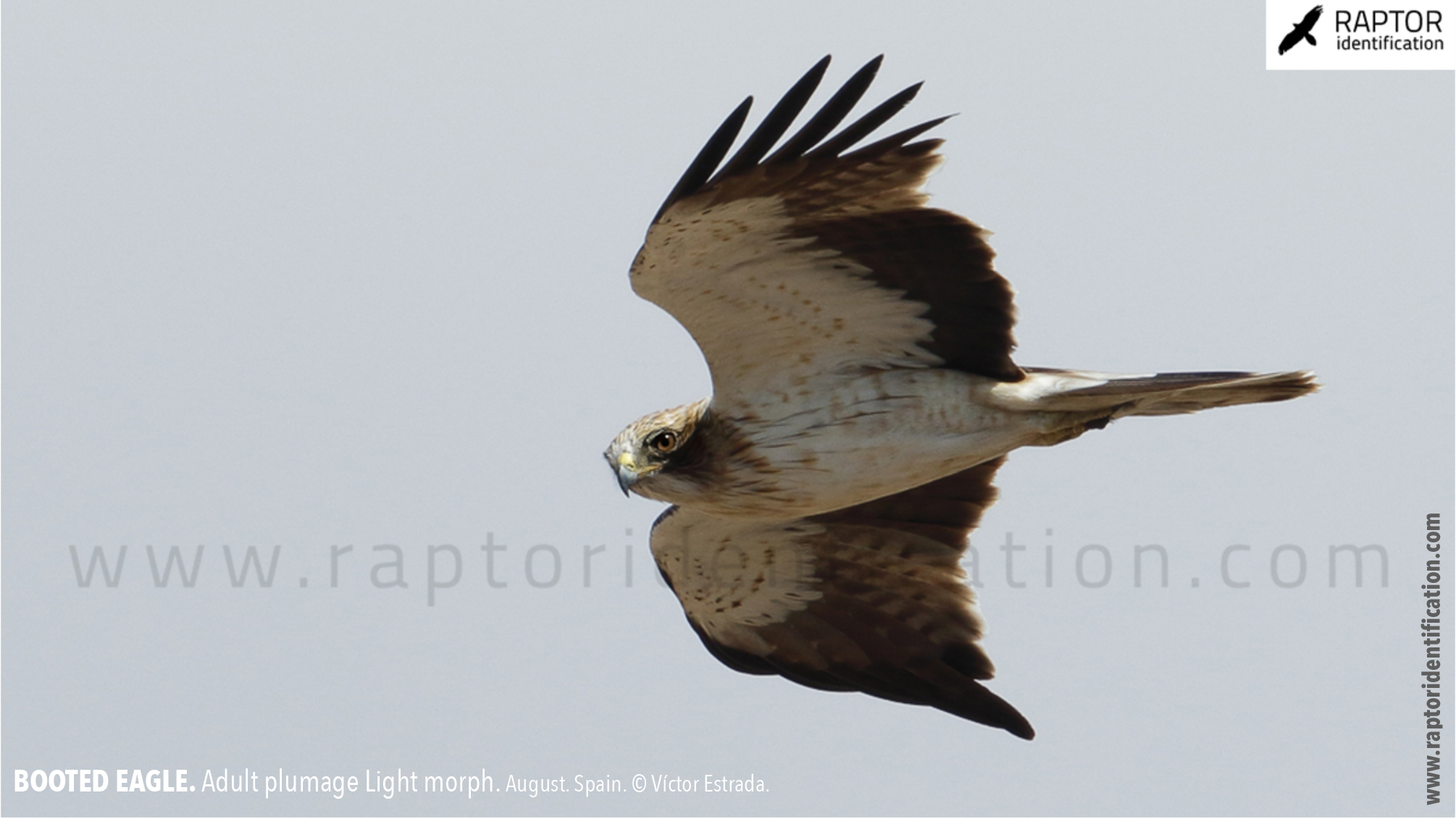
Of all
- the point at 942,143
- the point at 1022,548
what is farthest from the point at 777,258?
the point at 1022,548

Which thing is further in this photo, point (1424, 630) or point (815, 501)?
point (1424, 630)

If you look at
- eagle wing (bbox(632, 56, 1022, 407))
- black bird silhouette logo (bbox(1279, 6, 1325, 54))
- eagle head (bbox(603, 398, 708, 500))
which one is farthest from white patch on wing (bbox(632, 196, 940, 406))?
black bird silhouette logo (bbox(1279, 6, 1325, 54))

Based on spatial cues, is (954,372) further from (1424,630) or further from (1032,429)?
(1424,630)

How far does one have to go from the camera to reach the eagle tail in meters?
6.85

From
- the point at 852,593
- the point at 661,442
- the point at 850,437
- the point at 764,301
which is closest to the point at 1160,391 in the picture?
the point at 850,437

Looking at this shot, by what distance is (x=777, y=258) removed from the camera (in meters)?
7.17

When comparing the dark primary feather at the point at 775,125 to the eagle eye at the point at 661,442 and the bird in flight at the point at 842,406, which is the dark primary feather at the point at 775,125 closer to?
the bird in flight at the point at 842,406

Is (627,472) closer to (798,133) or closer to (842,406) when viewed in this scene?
(842,406)

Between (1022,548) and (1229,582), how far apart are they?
122cm

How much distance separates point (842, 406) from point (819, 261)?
82 centimetres

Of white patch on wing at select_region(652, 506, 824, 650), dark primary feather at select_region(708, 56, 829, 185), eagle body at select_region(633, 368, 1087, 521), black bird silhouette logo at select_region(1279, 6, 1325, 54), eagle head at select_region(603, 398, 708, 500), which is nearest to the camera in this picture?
dark primary feather at select_region(708, 56, 829, 185)

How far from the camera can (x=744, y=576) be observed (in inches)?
357

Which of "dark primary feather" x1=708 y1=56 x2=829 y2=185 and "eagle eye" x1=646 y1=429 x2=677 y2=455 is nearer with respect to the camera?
"dark primary feather" x1=708 y1=56 x2=829 y2=185

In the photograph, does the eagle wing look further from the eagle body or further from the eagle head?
the eagle head
